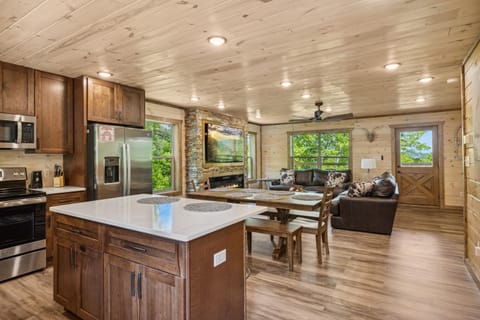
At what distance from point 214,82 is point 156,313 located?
3.13 metres

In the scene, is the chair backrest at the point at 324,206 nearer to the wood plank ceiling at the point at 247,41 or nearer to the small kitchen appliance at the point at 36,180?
the wood plank ceiling at the point at 247,41

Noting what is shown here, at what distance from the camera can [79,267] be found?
2.02 m

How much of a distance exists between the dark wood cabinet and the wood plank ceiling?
1587mm

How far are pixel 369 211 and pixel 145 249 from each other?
13.0 feet

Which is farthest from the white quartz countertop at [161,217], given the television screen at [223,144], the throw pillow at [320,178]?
the throw pillow at [320,178]

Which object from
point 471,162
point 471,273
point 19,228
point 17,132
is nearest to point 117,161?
point 17,132

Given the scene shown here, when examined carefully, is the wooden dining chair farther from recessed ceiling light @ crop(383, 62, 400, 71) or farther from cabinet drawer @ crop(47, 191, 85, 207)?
cabinet drawer @ crop(47, 191, 85, 207)

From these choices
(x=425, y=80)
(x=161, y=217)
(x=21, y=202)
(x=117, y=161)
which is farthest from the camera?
(x=425, y=80)

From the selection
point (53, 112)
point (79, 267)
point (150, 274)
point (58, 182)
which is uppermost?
point (53, 112)

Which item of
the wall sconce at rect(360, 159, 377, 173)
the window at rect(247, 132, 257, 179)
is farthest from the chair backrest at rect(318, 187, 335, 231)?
the window at rect(247, 132, 257, 179)

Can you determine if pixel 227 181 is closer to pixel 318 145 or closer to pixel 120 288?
pixel 318 145

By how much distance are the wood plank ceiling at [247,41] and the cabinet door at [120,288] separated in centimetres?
177

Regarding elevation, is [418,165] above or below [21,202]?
above

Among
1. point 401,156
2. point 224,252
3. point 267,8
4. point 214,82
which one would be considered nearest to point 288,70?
point 214,82
